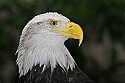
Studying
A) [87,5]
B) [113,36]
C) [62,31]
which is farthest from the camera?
[113,36]

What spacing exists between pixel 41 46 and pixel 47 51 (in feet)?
0.19

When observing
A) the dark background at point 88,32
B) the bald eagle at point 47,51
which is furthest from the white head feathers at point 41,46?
the dark background at point 88,32

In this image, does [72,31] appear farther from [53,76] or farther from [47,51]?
[53,76]

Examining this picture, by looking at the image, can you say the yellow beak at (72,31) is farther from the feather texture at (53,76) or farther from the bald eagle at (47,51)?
the feather texture at (53,76)

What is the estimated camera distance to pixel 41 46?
10.1 ft

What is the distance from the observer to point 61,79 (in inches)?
123

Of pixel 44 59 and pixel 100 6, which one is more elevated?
pixel 100 6

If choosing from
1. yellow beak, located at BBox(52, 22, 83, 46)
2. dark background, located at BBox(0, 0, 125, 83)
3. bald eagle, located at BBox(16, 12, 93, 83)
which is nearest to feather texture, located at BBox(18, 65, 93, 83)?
bald eagle, located at BBox(16, 12, 93, 83)

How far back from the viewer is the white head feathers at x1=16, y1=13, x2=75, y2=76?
3.06m

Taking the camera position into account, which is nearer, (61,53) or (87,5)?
(61,53)

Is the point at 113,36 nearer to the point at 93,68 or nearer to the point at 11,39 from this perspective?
the point at 93,68

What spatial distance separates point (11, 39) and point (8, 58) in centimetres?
37

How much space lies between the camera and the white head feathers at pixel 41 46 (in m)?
3.06

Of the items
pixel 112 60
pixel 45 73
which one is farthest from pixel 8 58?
pixel 45 73
